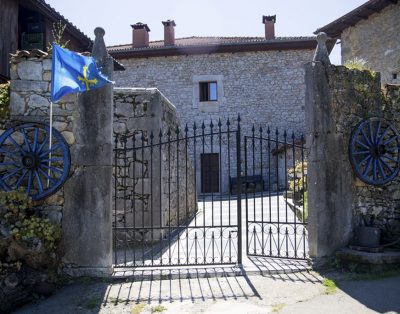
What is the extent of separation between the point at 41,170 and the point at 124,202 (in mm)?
2240

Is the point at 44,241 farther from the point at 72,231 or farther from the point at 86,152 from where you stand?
the point at 86,152

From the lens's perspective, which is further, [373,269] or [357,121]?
[357,121]

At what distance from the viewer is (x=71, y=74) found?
179 inches

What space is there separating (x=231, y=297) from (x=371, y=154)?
2.87 metres

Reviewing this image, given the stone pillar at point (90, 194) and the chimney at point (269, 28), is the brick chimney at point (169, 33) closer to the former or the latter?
the chimney at point (269, 28)

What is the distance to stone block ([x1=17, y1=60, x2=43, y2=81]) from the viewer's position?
4836mm

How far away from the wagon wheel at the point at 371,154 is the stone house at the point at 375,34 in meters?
8.46

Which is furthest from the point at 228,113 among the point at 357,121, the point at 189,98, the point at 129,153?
the point at 357,121

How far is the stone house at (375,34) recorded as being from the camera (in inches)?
489

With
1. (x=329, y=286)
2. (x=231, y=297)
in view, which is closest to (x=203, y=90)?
(x=329, y=286)

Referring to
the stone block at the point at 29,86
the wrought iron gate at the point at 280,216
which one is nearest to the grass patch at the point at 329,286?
the wrought iron gate at the point at 280,216

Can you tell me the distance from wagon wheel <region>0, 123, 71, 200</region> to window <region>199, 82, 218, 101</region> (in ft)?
44.1

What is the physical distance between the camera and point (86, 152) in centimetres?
484

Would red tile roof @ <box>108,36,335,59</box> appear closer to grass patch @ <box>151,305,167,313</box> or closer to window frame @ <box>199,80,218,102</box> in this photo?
window frame @ <box>199,80,218,102</box>
